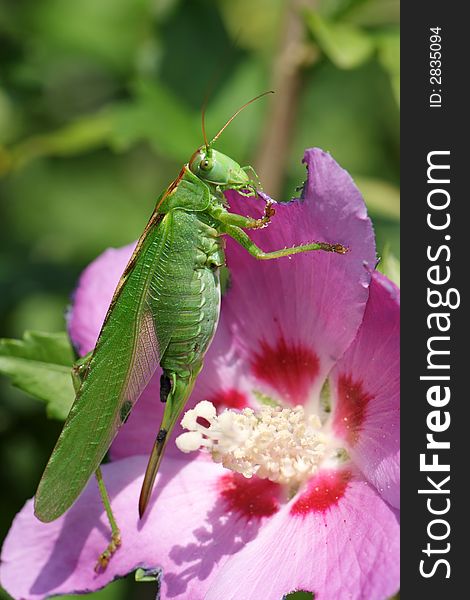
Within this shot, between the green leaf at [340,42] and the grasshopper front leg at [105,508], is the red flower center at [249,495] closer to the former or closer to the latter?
the grasshopper front leg at [105,508]

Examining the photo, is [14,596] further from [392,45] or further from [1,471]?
[392,45]

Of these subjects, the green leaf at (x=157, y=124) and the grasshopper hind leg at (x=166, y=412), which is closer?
the grasshopper hind leg at (x=166, y=412)

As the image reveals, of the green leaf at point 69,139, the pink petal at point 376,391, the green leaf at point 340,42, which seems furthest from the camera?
the green leaf at point 69,139

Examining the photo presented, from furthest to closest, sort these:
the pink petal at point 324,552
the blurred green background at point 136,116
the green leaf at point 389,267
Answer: the blurred green background at point 136,116
the green leaf at point 389,267
the pink petal at point 324,552

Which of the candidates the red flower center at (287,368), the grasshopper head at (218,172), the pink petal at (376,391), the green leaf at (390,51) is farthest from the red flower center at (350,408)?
the green leaf at (390,51)

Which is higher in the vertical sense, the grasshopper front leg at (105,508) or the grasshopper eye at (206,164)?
the grasshopper eye at (206,164)

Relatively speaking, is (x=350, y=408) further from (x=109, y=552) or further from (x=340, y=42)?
(x=340, y=42)

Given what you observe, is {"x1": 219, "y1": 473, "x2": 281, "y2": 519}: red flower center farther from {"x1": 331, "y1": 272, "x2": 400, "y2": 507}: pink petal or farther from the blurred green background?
the blurred green background
